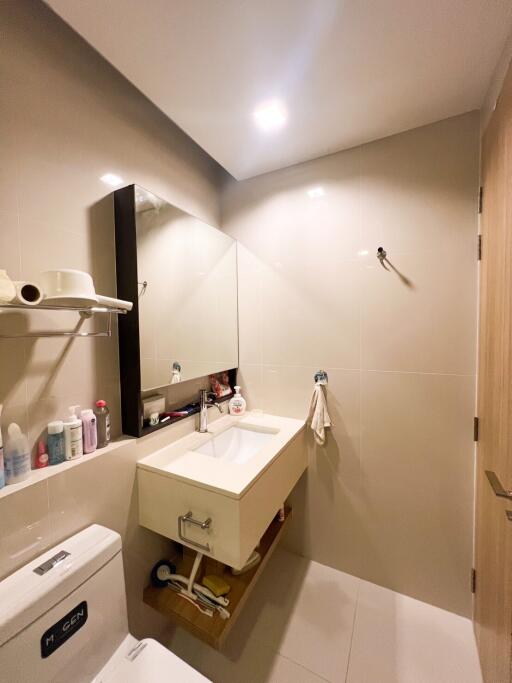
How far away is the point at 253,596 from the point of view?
4.98ft

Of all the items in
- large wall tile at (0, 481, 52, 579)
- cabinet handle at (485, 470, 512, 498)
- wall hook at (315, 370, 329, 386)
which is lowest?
large wall tile at (0, 481, 52, 579)

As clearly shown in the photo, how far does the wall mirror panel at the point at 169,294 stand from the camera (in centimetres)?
115

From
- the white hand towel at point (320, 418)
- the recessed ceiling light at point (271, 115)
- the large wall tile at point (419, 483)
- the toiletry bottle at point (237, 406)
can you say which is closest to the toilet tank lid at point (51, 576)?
the toiletry bottle at point (237, 406)

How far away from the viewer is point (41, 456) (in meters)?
0.91

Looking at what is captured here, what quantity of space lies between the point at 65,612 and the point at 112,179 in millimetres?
1528

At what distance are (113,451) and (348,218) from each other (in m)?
1.64

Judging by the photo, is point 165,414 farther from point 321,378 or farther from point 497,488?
point 497,488

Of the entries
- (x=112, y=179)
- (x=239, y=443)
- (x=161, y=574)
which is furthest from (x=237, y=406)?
(x=112, y=179)

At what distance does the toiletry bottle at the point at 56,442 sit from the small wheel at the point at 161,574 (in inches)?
28.8

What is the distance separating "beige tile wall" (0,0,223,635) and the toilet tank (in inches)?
3.3

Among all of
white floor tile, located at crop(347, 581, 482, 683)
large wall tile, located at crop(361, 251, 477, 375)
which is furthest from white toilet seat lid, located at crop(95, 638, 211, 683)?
large wall tile, located at crop(361, 251, 477, 375)

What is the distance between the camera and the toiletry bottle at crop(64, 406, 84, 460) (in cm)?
95

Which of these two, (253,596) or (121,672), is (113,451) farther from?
(253,596)

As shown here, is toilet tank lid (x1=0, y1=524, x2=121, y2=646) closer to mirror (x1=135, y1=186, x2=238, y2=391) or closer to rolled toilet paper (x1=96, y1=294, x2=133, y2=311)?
mirror (x1=135, y1=186, x2=238, y2=391)
